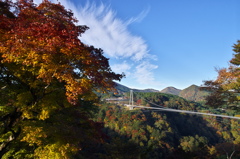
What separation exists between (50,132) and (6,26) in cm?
306

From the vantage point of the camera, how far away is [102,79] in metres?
4.37

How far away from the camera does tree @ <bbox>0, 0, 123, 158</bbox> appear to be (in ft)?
12.0

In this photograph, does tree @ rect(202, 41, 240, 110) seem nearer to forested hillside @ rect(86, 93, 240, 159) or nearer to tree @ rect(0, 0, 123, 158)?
tree @ rect(0, 0, 123, 158)

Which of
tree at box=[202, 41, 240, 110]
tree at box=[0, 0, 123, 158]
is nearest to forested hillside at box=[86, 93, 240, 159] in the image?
tree at box=[202, 41, 240, 110]

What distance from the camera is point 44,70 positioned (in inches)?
143

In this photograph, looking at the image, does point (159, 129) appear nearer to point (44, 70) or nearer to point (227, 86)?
point (227, 86)

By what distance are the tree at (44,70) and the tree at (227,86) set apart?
320 inches

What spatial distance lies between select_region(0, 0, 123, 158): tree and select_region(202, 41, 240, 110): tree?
26.6ft

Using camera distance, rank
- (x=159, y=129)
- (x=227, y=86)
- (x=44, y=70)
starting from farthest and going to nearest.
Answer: (x=159, y=129), (x=227, y=86), (x=44, y=70)

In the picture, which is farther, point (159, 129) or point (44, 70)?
point (159, 129)

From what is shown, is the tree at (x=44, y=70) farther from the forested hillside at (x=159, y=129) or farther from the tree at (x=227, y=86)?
the forested hillside at (x=159, y=129)

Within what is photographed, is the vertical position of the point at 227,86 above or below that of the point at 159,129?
above

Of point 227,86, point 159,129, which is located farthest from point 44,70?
→ point 159,129

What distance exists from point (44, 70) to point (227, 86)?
9808 mm
